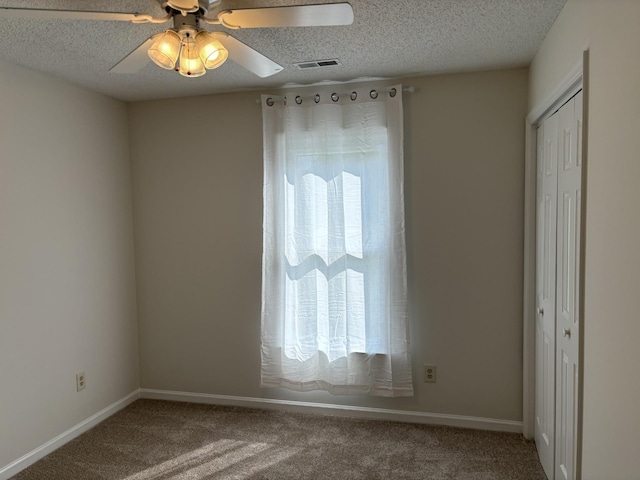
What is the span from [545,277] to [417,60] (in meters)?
1.45

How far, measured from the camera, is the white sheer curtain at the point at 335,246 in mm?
3203

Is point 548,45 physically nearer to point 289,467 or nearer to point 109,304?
point 289,467

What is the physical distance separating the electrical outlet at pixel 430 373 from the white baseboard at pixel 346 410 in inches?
9.5

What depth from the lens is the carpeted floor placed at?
2.71 metres

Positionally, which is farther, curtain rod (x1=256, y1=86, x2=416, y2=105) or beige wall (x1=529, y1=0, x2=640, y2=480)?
curtain rod (x1=256, y1=86, x2=416, y2=105)

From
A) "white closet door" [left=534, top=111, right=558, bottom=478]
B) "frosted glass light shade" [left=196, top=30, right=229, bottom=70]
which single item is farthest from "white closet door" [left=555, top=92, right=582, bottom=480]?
"frosted glass light shade" [left=196, top=30, right=229, bottom=70]

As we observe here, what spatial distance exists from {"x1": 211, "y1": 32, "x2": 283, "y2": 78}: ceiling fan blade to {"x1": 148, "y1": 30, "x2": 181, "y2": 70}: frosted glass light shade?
15cm

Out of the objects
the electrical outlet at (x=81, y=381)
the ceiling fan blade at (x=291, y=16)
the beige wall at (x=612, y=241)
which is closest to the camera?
the beige wall at (x=612, y=241)

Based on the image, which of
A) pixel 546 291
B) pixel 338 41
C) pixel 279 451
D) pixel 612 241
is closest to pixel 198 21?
pixel 338 41

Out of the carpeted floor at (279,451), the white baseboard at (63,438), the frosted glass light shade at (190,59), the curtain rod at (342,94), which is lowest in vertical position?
the carpeted floor at (279,451)

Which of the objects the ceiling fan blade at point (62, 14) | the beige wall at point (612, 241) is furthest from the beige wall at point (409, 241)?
the ceiling fan blade at point (62, 14)

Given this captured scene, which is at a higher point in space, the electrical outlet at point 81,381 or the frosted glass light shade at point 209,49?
the frosted glass light shade at point 209,49

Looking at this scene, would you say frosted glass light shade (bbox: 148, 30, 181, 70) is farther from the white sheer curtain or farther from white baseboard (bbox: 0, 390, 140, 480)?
white baseboard (bbox: 0, 390, 140, 480)

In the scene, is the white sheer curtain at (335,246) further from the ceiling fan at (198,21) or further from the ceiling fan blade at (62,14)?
the ceiling fan blade at (62,14)
